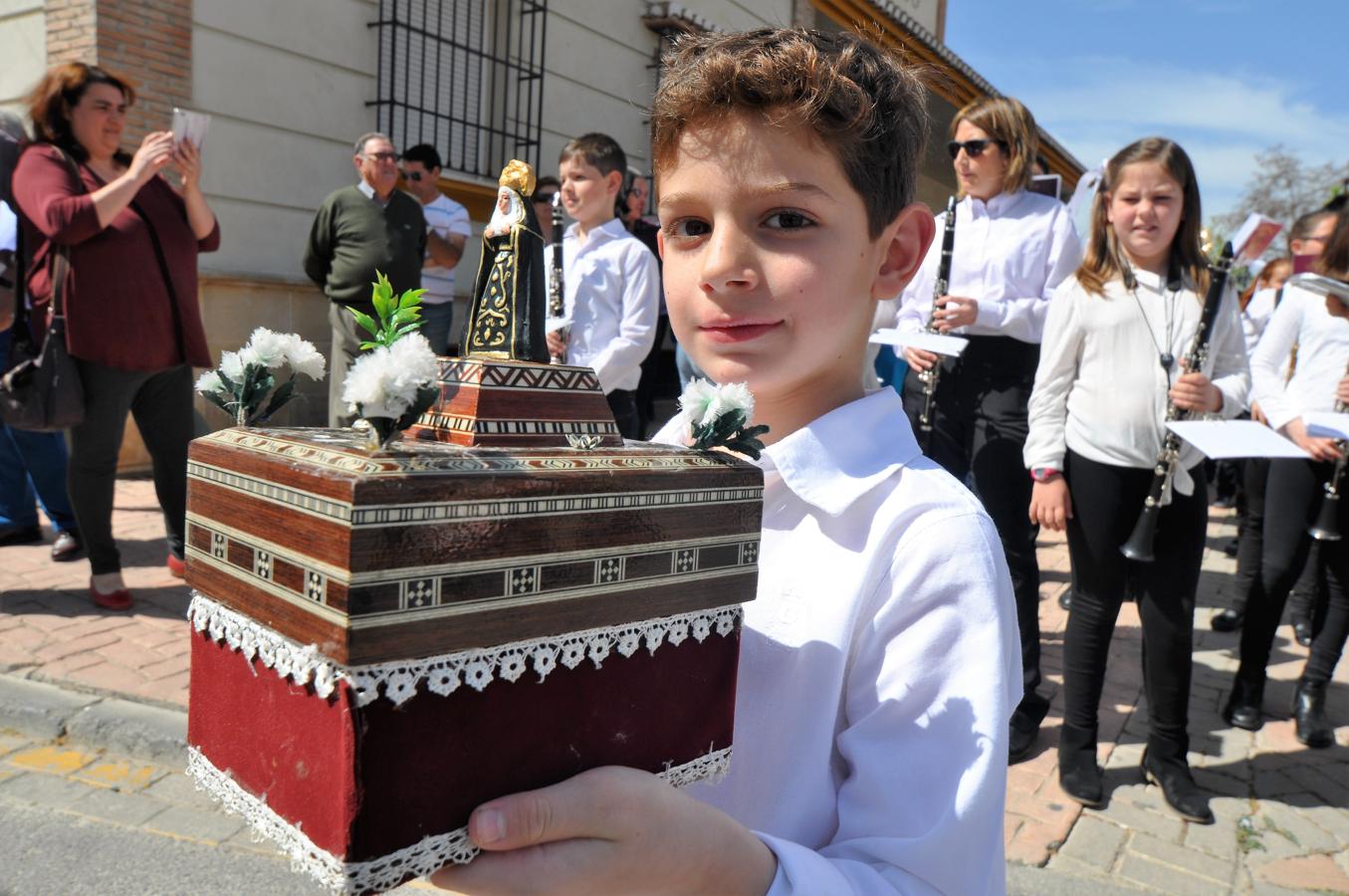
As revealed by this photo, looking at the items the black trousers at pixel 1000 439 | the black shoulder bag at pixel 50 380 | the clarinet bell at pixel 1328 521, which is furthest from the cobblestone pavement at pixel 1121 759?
the black shoulder bag at pixel 50 380

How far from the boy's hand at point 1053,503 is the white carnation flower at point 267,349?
282 centimetres

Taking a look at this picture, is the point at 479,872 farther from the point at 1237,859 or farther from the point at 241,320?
the point at 241,320

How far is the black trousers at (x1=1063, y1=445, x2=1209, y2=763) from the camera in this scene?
124 inches

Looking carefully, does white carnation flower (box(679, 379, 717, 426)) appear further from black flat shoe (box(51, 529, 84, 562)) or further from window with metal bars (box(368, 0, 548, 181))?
window with metal bars (box(368, 0, 548, 181))

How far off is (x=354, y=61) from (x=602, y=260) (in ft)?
17.7

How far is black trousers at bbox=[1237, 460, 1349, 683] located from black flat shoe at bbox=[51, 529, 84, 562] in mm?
5883

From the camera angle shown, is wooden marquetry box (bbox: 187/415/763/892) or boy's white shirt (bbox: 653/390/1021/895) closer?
wooden marquetry box (bbox: 187/415/763/892)

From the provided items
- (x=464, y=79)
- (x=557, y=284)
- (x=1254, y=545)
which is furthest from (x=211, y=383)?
(x=464, y=79)

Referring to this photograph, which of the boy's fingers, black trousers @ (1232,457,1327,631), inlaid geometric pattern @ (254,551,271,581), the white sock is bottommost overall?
the white sock

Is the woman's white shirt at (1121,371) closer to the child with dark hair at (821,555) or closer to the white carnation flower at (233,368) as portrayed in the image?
the child with dark hair at (821,555)

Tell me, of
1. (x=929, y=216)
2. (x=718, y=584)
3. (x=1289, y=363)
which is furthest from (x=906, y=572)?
(x=1289, y=363)

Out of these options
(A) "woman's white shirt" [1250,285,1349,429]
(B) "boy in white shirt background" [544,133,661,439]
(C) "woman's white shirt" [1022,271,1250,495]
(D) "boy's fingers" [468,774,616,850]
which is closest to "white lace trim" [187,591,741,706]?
(D) "boy's fingers" [468,774,616,850]

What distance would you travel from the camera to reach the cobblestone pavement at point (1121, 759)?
2967 millimetres

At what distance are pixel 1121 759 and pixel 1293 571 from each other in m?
1.12
